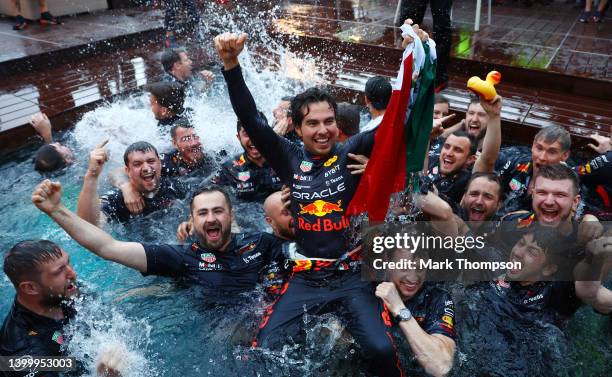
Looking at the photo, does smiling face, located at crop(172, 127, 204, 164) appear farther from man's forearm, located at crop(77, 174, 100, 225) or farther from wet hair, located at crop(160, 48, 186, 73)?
wet hair, located at crop(160, 48, 186, 73)

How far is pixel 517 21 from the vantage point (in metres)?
9.20

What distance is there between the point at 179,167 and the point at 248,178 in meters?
0.86

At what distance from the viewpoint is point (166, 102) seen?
564 centimetres

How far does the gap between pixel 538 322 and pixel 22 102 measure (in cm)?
687

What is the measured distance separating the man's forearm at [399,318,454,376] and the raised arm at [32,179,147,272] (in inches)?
69.8

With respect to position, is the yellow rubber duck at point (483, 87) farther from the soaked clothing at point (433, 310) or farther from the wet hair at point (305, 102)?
the soaked clothing at point (433, 310)

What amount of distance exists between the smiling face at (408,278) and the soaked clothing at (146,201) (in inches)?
92.8

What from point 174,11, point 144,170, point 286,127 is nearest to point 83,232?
point 144,170

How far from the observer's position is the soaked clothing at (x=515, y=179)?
4.22 meters

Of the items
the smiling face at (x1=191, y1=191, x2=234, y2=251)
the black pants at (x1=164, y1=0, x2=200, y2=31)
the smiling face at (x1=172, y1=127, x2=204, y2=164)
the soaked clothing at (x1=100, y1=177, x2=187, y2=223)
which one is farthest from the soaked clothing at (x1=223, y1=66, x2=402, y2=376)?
the black pants at (x1=164, y1=0, x2=200, y2=31)

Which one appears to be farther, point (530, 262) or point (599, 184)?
point (599, 184)

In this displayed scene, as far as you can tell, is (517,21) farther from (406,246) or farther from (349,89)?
(406,246)

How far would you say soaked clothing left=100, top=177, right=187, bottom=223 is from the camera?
4.20 metres

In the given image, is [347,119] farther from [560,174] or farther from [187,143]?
[560,174]
